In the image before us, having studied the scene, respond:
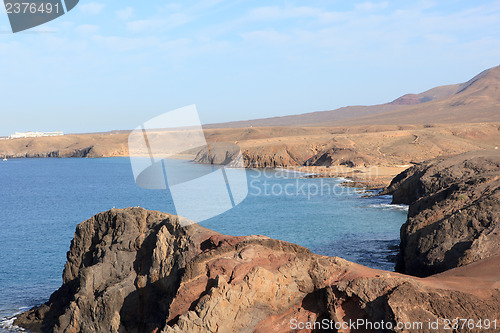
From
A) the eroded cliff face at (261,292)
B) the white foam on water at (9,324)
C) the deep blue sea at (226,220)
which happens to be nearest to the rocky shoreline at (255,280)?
the eroded cliff face at (261,292)

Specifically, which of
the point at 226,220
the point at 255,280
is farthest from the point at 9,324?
the point at 226,220

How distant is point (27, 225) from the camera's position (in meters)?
45.2

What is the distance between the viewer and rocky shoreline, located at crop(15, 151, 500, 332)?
12477mm

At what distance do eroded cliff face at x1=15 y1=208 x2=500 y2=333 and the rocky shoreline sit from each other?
0.08ft

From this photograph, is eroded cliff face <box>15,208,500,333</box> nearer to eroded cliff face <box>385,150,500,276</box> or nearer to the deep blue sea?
eroded cliff face <box>385,150,500,276</box>

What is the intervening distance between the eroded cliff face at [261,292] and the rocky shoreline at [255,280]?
25 mm

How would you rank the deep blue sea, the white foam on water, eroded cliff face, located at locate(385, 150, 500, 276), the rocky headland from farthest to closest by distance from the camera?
1. the deep blue sea
2. the white foam on water
3. eroded cliff face, located at locate(385, 150, 500, 276)
4. the rocky headland

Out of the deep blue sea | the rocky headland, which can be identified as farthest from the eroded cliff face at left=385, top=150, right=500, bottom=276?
the deep blue sea

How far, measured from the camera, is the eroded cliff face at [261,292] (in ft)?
40.2

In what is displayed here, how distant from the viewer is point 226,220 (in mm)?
44062

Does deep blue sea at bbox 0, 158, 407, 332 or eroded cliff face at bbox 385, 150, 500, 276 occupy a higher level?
eroded cliff face at bbox 385, 150, 500, 276

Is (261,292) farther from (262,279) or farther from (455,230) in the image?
(455,230)

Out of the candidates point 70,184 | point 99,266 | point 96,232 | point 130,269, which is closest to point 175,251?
point 130,269

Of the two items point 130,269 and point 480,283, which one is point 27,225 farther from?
point 480,283
